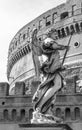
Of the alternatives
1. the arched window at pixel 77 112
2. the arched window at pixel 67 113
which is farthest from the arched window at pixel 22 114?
the arched window at pixel 77 112

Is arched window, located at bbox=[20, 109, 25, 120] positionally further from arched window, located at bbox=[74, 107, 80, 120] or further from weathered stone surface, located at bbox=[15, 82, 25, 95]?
arched window, located at bbox=[74, 107, 80, 120]

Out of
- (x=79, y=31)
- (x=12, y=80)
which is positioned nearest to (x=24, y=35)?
(x=12, y=80)

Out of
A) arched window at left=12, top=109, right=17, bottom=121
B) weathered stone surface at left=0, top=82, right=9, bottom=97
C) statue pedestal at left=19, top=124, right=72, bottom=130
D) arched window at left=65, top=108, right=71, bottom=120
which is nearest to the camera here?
statue pedestal at left=19, top=124, right=72, bottom=130

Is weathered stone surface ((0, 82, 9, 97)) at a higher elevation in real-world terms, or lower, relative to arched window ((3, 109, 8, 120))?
higher

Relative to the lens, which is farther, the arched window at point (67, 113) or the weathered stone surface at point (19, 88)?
the weathered stone surface at point (19, 88)

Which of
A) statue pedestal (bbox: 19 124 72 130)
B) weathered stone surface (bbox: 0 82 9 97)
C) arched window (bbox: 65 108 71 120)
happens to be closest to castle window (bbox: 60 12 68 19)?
weathered stone surface (bbox: 0 82 9 97)

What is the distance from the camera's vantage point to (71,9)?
33.9 meters

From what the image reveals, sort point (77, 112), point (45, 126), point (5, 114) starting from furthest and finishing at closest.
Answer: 1. point (5, 114)
2. point (77, 112)
3. point (45, 126)

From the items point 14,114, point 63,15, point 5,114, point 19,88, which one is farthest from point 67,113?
point 63,15

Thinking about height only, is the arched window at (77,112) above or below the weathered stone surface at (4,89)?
below

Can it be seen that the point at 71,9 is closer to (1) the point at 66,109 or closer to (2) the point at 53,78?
(1) the point at 66,109

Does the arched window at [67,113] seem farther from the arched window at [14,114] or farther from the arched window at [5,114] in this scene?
the arched window at [5,114]

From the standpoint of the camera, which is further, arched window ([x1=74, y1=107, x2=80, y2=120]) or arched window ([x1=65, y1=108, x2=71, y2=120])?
arched window ([x1=65, y1=108, x2=71, y2=120])

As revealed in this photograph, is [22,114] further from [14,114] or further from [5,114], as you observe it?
[5,114]
